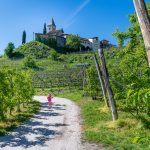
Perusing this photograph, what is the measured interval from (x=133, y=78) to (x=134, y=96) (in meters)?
17.0

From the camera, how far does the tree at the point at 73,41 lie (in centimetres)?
14475

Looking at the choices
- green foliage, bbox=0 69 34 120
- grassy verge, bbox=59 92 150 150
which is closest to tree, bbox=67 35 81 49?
green foliage, bbox=0 69 34 120

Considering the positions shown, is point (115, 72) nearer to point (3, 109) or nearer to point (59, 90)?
point (3, 109)

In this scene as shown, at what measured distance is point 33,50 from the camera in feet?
438

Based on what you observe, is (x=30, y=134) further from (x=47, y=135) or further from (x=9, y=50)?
(x=9, y=50)

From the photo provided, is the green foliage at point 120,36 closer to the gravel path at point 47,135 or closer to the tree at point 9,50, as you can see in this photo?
the gravel path at point 47,135

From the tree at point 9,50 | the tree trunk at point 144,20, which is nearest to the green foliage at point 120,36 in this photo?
the tree trunk at point 144,20

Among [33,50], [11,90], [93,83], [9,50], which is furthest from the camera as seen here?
[33,50]

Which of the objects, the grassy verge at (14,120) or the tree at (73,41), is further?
the tree at (73,41)

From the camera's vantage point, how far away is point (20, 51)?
438ft

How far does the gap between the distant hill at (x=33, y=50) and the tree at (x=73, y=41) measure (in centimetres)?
1249

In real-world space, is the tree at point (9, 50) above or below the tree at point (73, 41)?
below

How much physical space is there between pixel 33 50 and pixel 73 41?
72.2 feet

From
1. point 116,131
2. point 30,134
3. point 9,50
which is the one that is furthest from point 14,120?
point 9,50
